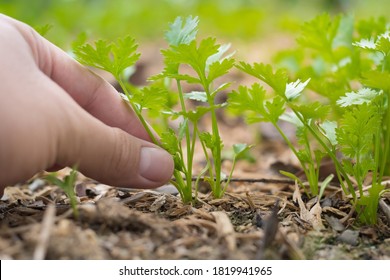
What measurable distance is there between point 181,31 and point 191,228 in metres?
0.58

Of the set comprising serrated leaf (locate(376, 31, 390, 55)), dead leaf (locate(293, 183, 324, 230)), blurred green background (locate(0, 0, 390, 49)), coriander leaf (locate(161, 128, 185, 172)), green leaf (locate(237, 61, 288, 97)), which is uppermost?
blurred green background (locate(0, 0, 390, 49))

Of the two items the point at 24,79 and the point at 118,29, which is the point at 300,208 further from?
the point at 118,29

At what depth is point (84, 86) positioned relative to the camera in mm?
1379

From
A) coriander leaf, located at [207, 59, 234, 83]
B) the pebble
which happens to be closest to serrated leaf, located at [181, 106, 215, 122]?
coriander leaf, located at [207, 59, 234, 83]

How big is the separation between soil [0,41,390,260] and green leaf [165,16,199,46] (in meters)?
0.47

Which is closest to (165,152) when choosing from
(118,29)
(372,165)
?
(372,165)

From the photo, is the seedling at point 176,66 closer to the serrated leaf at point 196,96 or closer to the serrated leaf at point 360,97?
the serrated leaf at point 196,96

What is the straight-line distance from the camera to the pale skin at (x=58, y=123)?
105 cm

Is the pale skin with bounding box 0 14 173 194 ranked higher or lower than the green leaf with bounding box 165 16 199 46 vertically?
lower

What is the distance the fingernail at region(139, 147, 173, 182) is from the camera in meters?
1.31

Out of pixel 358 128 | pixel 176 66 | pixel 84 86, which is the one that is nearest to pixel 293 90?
pixel 358 128

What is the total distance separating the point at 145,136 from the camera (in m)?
1.47

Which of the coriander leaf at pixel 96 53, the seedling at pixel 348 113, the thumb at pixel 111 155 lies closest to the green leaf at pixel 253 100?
the seedling at pixel 348 113

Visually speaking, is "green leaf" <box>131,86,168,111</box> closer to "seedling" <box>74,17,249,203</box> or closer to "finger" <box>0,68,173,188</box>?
"seedling" <box>74,17,249,203</box>
